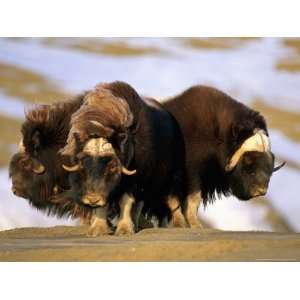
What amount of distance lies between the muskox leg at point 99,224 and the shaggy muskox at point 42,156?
84cm

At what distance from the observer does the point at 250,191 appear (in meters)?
8.61

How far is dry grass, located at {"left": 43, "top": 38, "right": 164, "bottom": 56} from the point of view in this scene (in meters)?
7.99

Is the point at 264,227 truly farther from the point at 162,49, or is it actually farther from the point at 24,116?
the point at 24,116

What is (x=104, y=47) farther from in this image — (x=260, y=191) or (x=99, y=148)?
(x=260, y=191)

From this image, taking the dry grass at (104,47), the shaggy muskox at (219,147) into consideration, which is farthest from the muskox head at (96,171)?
the shaggy muskox at (219,147)

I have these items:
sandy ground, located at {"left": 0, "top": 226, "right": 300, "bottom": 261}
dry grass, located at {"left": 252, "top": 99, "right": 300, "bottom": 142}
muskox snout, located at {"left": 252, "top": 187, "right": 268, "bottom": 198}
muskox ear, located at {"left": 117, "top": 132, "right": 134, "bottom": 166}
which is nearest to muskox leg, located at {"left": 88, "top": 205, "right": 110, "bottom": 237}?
sandy ground, located at {"left": 0, "top": 226, "right": 300, "bottom": 261}

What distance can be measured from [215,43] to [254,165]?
1110 mm

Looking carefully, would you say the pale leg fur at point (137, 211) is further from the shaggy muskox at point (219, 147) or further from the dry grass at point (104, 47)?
the dry grass at point (104, 47)

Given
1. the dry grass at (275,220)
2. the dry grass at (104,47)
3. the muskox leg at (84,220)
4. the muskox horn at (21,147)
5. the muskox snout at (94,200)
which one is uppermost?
the dry grass at (104,47)

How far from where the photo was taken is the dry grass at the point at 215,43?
7871 millimetres

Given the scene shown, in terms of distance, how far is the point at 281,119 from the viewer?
864 centimetres

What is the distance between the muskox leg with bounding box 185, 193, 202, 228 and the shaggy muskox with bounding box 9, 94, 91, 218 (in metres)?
0.81

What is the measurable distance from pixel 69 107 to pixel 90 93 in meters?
0.79
